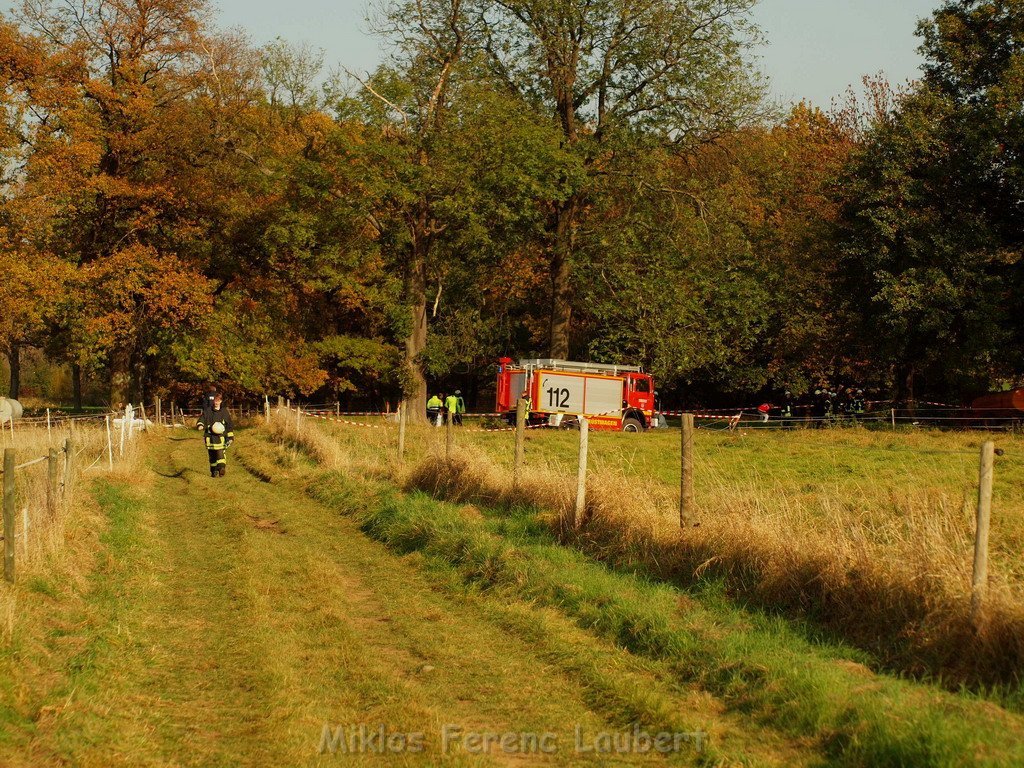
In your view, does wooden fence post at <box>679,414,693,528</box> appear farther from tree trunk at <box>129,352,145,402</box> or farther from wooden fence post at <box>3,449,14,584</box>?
tree trunk at <box>129,352,145,402</box>

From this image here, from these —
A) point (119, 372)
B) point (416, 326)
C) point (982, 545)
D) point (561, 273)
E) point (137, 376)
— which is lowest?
point (982, 545)

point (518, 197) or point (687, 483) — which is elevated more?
point (518, 197)

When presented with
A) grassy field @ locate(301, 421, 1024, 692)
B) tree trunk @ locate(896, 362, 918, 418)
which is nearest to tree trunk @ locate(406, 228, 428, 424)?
tree trunk @ locate(896, 362, 918, 418)

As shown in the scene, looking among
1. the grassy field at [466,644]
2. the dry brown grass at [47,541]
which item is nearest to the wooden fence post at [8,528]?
the dry brown grass at [47,541]

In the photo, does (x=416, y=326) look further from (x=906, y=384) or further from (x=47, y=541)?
(x=47, y=541)

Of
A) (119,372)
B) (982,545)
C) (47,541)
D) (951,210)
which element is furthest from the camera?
(119,372)

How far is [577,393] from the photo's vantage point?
A: 40.6m

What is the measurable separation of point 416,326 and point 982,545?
1388 inches

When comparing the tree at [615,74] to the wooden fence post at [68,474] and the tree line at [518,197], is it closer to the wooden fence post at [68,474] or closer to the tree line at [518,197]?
the tree line at [518,197]

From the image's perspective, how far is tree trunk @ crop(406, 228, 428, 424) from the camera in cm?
4141

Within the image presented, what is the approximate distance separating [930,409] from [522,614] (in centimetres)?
3211

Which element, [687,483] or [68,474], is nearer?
[687,483]

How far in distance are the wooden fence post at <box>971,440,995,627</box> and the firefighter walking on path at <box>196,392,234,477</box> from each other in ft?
56.4

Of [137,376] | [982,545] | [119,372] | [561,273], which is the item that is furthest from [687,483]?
[137,376]
